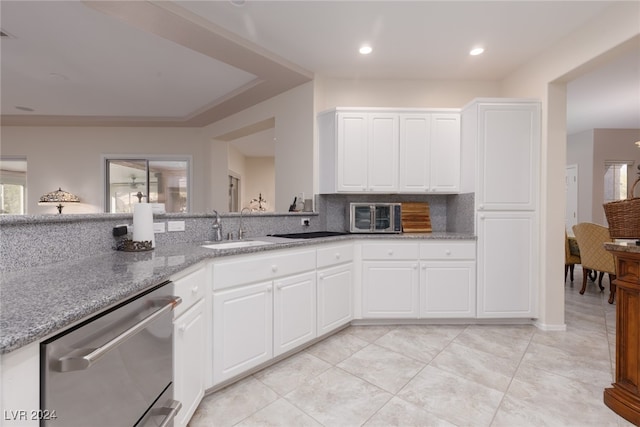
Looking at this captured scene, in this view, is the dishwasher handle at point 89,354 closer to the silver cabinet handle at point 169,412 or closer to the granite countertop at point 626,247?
the silver cabinet handle at point 169,412

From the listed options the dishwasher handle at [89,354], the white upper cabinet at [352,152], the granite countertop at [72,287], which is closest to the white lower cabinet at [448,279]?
the white upper cabinet at [352,152]

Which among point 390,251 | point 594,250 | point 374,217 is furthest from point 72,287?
point 594,250

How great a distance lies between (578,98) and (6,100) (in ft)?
26.0

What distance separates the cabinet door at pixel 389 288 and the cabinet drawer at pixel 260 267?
2.41ft

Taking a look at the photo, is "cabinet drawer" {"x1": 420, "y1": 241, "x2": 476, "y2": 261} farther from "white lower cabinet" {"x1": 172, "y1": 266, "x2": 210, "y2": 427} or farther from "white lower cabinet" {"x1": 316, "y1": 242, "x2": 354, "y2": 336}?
"white lower cabinet" {"x1": 172, "y1": 266, "x2": 210, "y2": 427}

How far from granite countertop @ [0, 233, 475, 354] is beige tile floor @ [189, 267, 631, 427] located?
915 mm

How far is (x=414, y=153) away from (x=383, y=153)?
12.7 inches

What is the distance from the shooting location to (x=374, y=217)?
304cm

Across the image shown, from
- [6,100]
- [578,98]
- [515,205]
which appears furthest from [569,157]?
[6,100]

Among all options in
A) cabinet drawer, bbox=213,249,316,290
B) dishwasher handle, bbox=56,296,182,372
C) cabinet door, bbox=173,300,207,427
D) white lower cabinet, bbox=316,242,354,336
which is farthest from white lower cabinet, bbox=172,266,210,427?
white lower cabinet, bbox=316,242,354,336

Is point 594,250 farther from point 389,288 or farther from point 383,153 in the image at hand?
point 383,153

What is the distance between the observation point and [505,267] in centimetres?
285

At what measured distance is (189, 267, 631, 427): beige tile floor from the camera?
5.35 ft

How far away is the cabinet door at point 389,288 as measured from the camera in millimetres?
2828
